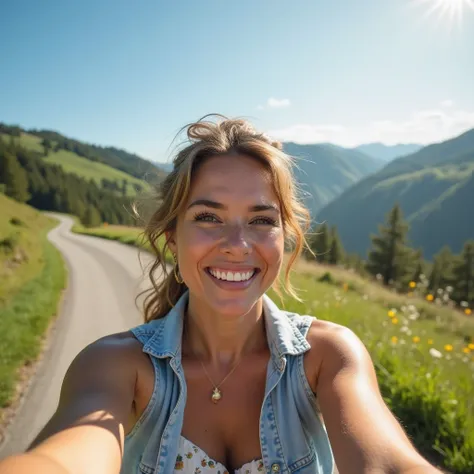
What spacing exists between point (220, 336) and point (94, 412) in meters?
0.90

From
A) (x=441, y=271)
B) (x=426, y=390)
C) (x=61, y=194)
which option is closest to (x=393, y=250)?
(x=441, y=271)

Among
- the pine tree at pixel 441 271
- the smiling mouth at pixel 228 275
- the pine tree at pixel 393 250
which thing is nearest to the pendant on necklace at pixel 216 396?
the smiling mouth at pixel 228 275

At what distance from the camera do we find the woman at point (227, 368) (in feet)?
5.45

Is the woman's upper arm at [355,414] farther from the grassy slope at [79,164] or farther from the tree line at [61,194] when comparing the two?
the grassy slope at [79,164]

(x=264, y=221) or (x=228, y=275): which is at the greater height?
(x=264, y=221)

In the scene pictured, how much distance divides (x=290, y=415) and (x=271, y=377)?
21 cm

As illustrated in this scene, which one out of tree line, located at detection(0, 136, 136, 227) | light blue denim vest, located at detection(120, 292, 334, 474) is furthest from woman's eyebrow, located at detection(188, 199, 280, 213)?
tree line, located at detection(0, 136, 136, 227)

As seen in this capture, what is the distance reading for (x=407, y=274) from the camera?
4206 cm

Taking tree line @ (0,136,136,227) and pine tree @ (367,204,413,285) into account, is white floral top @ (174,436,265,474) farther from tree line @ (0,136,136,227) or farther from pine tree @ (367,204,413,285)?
tree line @ (0,136,136,227)

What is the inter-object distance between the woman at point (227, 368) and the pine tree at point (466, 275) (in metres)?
45.1

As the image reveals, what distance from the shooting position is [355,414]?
1688 mm

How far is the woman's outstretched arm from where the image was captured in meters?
1.31

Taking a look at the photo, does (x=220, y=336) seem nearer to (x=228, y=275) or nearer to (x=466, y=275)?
(x=228, y=275)

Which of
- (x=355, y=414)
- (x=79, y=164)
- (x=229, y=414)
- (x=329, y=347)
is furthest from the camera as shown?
(x=79, y=164)
